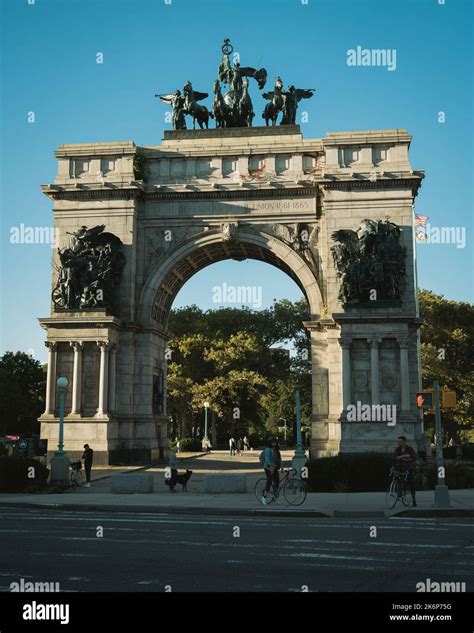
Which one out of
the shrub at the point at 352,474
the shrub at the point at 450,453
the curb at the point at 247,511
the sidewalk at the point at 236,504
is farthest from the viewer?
the shrub at the point at 450,453

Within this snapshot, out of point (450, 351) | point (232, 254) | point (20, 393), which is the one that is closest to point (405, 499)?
point (232, 254)

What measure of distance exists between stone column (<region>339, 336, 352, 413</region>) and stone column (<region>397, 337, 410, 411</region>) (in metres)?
2.47

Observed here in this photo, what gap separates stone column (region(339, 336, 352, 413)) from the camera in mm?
34344

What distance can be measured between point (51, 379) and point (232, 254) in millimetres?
12591

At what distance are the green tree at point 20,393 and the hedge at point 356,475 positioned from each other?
4614 cm

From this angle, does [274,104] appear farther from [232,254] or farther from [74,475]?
[74,475]

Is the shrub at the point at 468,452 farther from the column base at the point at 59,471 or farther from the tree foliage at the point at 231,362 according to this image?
the column base at the point at 59,471

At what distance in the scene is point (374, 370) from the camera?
1359 inches

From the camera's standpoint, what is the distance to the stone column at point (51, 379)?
36094mm

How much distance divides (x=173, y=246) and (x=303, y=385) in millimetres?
39290

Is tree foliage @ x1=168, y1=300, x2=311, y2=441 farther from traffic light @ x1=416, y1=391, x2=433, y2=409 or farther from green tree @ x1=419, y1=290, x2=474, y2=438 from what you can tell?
traffic light @ x1=416, y1=391, x2=433, y2=409

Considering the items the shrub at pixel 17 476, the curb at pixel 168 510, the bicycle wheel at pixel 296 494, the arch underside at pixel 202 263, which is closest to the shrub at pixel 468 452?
the arch underside at pixel 202 263

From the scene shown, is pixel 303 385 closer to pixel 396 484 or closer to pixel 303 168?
pixel 303 168

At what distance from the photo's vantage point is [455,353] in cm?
6166
